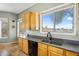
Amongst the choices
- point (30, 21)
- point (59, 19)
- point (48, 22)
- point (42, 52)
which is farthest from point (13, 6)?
point (30, 21)

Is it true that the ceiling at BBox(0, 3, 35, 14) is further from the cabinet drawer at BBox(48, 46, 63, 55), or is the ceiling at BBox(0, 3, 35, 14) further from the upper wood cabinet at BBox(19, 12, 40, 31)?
the cabinet drawer at BBox(48, 46, 63, 55)

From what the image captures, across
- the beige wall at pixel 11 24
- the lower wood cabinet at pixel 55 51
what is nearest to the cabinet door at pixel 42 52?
the lower wood cabinet at pixel 55 51

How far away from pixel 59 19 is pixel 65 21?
128 millimetres

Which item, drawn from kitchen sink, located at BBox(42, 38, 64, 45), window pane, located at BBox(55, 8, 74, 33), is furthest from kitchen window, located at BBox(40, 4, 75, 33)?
kitchen sink, located at BBox(42, 38, 64, 45)

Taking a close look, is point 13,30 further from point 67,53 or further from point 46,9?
point 67,53

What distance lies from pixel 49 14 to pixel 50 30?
1.02 ft

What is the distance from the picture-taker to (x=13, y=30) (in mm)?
2174

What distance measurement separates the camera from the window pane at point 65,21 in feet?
6.94

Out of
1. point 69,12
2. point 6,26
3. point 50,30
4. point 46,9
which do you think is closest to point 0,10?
point 6,26

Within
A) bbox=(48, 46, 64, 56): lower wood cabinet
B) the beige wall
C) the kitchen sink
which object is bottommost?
bbox=(48, 46, 64, 56): lower wood cabinet

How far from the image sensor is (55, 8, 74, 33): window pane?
212 centimetres

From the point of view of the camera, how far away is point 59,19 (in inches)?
86.8

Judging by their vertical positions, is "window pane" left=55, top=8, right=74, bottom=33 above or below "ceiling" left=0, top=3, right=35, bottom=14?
below

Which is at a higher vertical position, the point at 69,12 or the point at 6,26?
the point at 69,12
